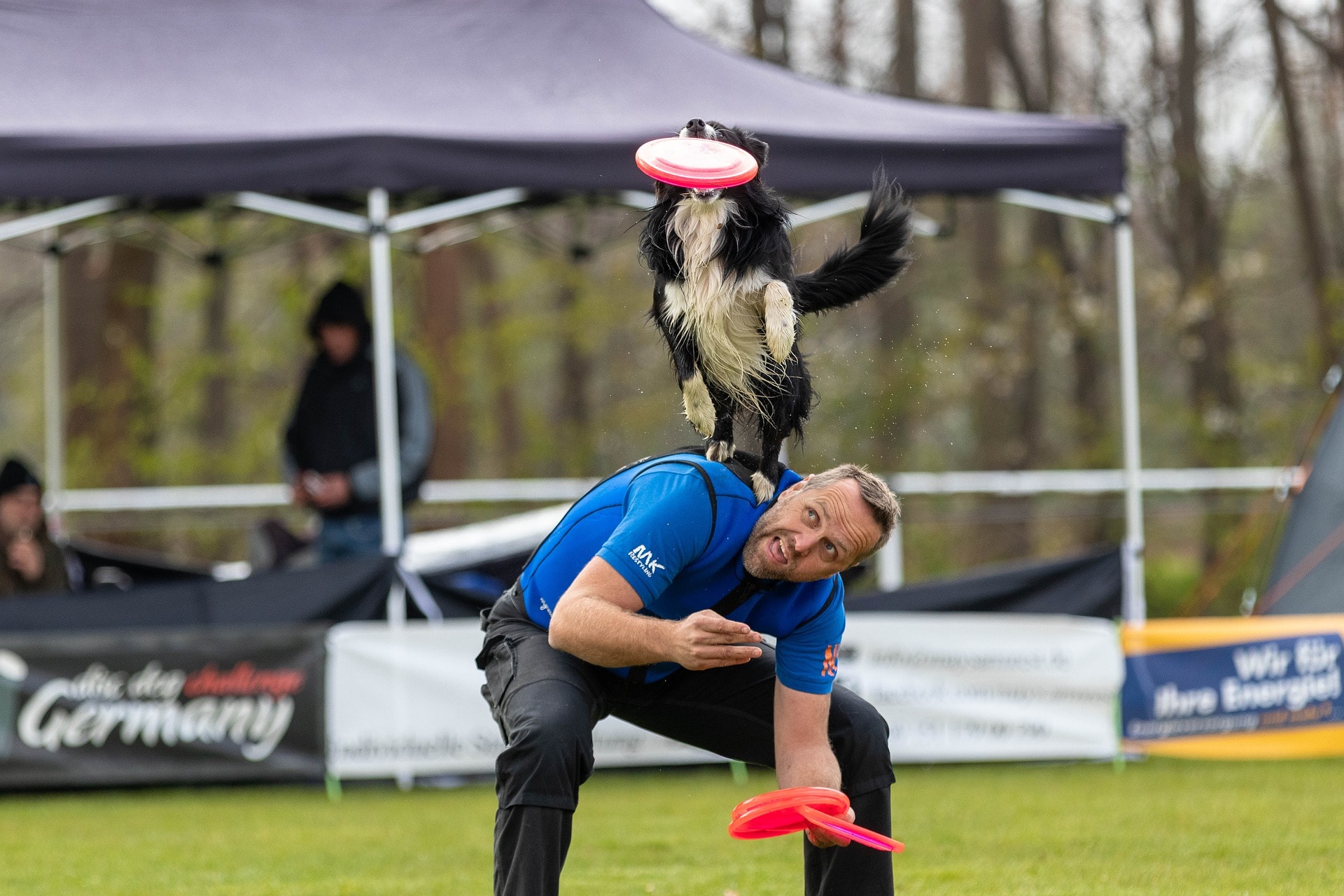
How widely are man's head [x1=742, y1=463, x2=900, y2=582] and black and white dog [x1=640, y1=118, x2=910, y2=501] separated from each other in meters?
0.12

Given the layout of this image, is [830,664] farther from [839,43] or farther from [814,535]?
[839,43]

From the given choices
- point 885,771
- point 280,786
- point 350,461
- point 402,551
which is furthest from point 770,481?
point 350,461

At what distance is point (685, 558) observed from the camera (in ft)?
10.7

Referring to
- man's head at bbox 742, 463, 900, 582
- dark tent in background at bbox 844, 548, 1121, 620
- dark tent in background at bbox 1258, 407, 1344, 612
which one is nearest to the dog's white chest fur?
man's head at bbox 742, 463, 900, 582

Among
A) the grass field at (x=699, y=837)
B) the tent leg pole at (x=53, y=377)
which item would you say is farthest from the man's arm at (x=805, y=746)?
the tent leg pole at (x=53, y=377)

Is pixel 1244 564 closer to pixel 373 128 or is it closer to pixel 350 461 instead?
pixel 350 461

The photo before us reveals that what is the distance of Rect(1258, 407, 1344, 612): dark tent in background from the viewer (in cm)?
795

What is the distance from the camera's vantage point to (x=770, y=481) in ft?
11.1

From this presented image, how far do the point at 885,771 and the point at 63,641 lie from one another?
4.27 metres

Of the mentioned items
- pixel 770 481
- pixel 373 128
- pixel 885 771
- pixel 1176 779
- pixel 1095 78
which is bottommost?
pixel 1176 779

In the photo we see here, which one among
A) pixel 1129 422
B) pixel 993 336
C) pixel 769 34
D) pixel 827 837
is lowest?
pixel 827 837

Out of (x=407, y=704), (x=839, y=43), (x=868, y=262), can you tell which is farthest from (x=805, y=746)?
(x=839, y=43)

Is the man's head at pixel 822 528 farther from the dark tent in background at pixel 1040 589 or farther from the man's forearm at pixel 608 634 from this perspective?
the dark tent in background at pixel 1040 589

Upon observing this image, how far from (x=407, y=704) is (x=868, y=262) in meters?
3.83
